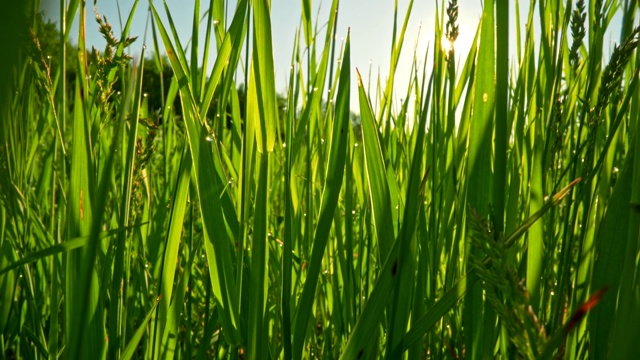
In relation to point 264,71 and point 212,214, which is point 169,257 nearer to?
point 212,214

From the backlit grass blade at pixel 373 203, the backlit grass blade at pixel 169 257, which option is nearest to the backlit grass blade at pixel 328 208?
the backlit grass blade at pixel 373 203

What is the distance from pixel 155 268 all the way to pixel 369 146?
16.8 inches

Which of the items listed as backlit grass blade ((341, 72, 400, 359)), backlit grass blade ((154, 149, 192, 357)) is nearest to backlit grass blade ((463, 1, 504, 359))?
backlit grass blade ((341, 72, 400, 359))

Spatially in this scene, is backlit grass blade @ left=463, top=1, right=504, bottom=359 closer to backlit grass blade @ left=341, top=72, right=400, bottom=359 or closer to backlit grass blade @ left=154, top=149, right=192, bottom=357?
backlit grass blade @ left=341, top=72, right=400, bottom=359

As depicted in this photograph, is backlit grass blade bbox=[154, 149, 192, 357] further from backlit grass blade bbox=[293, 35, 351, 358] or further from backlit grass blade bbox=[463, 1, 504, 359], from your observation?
backlit grass blade bbox=[463, 1, 504, 359]

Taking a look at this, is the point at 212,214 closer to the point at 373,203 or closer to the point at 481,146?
the point at 373,203

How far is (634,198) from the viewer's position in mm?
411

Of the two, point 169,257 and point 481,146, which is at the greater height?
point 481,146

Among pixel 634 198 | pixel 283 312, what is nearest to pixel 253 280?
pixel 283 312

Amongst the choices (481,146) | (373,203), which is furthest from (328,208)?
(481,146)

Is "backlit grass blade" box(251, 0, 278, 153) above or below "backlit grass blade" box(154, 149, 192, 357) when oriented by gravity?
above

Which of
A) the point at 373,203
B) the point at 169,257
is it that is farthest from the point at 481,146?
the point at 169,257

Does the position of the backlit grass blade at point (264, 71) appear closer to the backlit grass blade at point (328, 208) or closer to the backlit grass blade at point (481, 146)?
the backlit grass blade at point (328, 208)

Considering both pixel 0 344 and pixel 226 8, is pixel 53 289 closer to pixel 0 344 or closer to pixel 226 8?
pixel 0 344
